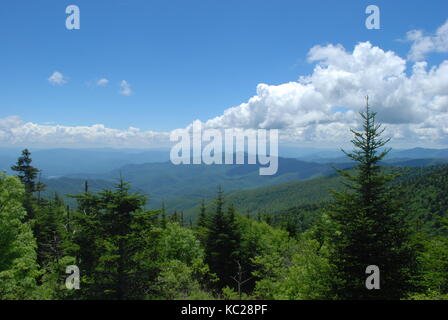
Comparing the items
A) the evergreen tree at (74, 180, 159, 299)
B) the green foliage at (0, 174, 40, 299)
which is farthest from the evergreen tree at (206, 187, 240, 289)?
the green foliage at (0, 174, 40, 299)

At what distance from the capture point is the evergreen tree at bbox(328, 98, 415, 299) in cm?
1160

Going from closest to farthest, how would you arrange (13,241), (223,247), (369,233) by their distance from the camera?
(369,233), (13,241), (223,247)

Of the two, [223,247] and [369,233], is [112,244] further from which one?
[223,247]

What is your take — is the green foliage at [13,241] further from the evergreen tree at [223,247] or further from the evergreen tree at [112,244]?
the evergreen tree at [223,247]

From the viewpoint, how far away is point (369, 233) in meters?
11.8

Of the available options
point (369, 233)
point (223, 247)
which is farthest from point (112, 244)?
point (223, 247)

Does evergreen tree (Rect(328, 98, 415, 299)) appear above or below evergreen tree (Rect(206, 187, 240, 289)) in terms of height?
above

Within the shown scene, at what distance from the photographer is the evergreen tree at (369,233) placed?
11598 millimetres

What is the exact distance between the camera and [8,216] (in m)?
18.8

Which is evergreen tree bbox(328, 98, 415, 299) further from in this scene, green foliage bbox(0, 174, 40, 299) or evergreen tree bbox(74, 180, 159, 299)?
green foliage bbox(0, 174, 40, 299)

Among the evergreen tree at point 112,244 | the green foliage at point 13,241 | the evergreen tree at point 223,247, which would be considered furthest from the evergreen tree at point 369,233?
the green foliage at point 13,241

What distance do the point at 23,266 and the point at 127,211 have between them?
12.2 meters

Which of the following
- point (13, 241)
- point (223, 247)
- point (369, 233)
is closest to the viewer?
point (369, 233)
